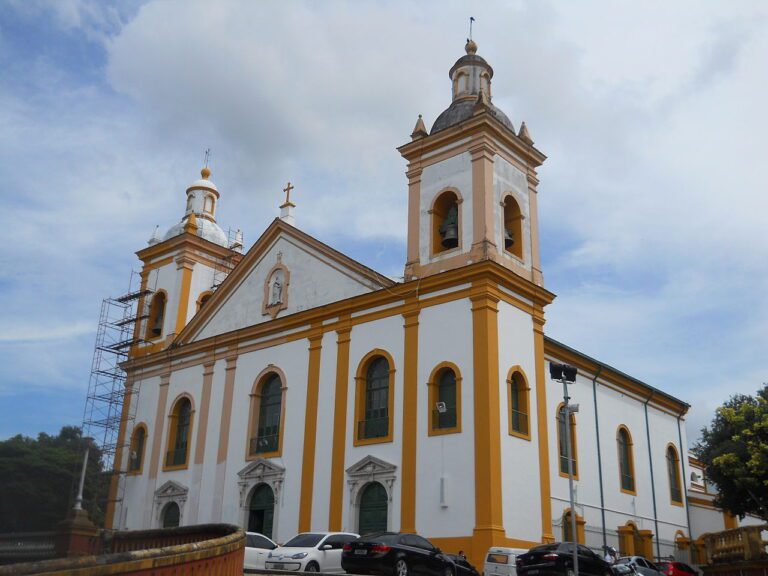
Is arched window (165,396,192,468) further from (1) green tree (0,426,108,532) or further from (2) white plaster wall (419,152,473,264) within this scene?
(1) green tree (0,426,108,532)

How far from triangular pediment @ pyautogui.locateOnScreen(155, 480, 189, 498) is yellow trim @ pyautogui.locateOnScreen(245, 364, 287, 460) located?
144 inches

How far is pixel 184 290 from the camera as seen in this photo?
117ft

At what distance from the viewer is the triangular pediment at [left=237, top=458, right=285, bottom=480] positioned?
2752cm

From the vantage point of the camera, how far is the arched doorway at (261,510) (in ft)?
90.4

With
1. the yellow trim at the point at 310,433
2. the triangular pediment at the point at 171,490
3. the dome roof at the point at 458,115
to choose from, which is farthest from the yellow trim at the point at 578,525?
the triangular pediment at the point at 171,490

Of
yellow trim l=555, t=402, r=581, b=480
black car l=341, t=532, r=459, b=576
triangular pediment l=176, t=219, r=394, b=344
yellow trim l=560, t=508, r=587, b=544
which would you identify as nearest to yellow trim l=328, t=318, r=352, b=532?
triangular pediment l=176, t=219, r=394, b=344

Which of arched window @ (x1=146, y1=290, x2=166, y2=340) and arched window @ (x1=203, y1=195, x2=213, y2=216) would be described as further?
arched window @ (x1=203, y1=195, x2=213, y2=216)

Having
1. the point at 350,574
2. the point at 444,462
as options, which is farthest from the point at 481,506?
the point at 350,574

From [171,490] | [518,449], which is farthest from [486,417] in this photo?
[171,490]

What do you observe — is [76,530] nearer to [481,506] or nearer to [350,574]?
[350,574]

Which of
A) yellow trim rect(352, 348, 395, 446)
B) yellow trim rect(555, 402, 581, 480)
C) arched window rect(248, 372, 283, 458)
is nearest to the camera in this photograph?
yellow trim rect(352, 348, 395, 446)

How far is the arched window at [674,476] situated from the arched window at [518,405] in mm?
14297

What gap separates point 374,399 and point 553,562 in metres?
9.07

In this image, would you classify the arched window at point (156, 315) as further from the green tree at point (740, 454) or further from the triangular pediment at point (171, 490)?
the green tree at point (740, 454)
